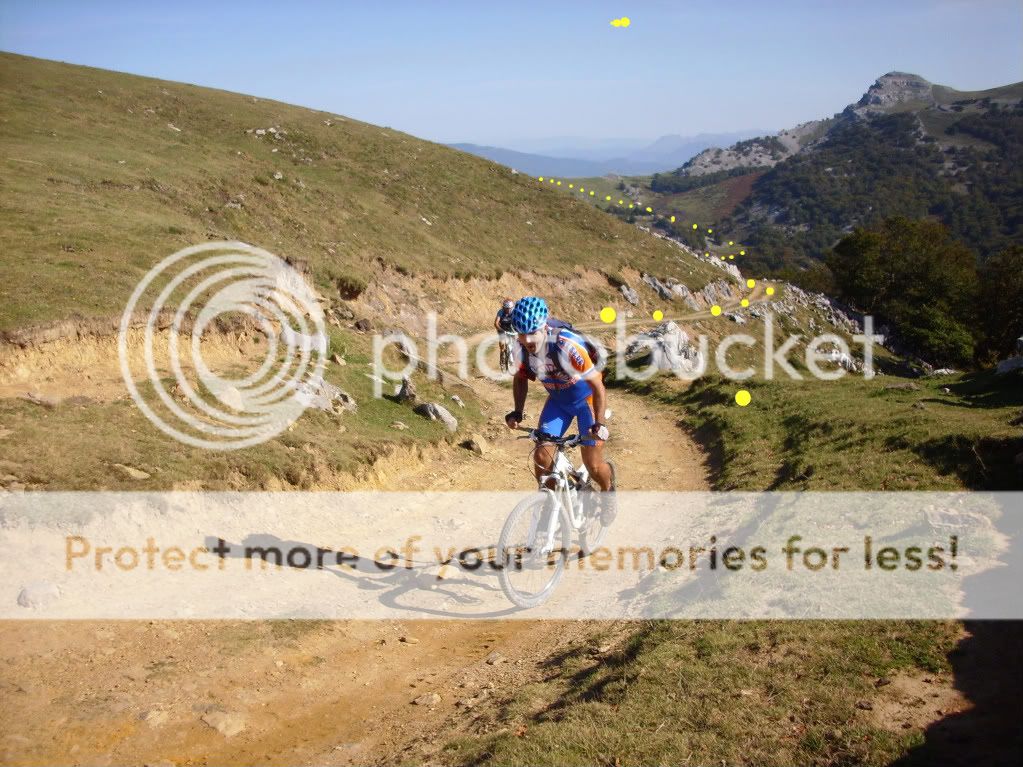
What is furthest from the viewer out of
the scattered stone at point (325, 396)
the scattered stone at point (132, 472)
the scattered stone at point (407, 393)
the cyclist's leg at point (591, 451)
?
the scattered stone at point (407, 393)

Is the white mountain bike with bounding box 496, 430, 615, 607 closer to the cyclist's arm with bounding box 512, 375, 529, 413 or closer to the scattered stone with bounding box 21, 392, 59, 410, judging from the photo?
the cyclist's arm with bounding box 512, 375, 529, 413

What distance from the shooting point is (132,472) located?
11.6 m

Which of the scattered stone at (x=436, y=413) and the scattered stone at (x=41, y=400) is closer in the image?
the scattered stone at (x=41, y=400)

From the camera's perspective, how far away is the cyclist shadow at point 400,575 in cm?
970

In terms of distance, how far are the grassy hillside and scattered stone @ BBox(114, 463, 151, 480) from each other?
5316mm

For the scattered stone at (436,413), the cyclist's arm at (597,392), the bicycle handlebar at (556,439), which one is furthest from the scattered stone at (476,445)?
the cyclist's arm at (597,392)

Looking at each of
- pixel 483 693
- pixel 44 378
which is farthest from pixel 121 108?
pixel 483 693

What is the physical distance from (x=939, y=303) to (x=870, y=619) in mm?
76653

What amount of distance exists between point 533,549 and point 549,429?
5.42ft

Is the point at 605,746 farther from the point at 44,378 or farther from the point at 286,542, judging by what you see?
the point at 44,378

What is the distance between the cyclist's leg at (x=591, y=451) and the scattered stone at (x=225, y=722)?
5341 mm

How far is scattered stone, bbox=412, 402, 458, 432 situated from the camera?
19.0 m

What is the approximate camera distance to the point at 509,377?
2941 centimetres

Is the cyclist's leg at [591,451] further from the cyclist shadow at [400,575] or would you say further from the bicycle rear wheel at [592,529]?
the cyclist shadow at [400,575]
